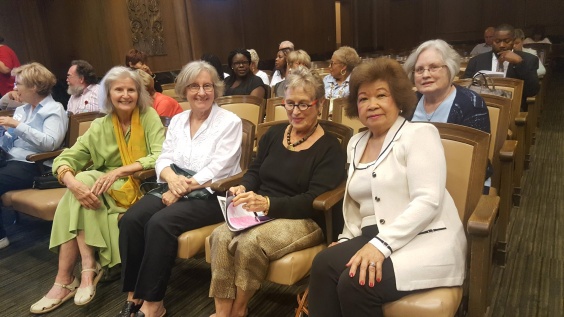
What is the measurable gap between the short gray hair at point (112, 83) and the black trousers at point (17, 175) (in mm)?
931

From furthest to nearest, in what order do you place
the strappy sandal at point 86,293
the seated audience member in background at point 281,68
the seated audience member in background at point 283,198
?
1. the seated audience member in background at point 281,68
2. the strappy sandal at point 86,293
3. the seated audience member in background at point 283,198

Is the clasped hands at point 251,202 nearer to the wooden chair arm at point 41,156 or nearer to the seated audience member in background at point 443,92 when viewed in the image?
the seated audience member in background at point 443,92

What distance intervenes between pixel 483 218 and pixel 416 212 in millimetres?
232

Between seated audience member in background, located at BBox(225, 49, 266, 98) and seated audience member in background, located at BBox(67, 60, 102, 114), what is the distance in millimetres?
1242

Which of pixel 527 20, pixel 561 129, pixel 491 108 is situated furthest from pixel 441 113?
pixel 527 20

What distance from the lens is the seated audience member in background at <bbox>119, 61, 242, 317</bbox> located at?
2.10 meters

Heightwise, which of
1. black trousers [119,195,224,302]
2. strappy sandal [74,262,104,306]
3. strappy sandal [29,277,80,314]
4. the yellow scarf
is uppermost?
the yellow scarf

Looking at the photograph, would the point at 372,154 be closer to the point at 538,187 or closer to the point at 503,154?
the point at 503,154

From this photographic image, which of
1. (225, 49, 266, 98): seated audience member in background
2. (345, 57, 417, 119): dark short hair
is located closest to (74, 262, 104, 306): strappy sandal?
(345, 57, 417, 119): dark short hair

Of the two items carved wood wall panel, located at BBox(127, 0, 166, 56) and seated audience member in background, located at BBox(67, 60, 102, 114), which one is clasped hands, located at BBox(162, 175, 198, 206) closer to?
seated audience member in background, located at BBox(67, 60, 102, 114)

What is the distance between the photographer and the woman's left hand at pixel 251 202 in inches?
73.7

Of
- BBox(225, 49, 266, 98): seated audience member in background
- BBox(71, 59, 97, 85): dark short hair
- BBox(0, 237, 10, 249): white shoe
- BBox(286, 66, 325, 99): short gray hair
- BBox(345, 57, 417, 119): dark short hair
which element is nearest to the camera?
BBox(345, 57, 417, 119): dark short hair

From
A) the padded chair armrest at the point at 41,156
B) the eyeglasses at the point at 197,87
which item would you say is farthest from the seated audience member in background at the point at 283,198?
the padded chair armrest at the point at 41,156

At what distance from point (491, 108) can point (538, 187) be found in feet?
5.18
